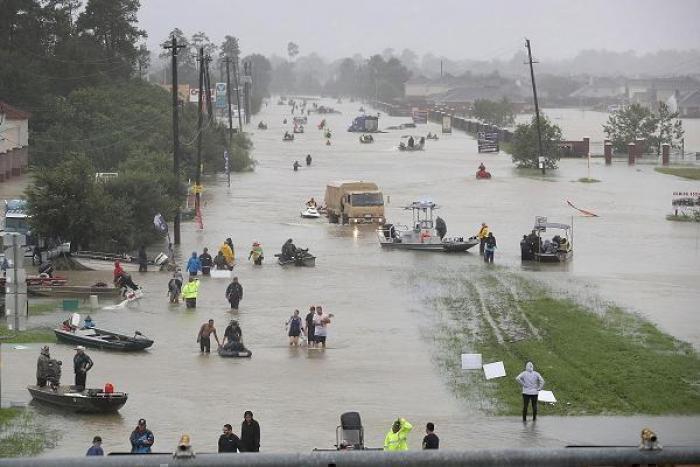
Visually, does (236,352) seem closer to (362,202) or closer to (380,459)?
(380,459)

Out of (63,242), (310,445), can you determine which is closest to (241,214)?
(63,242)

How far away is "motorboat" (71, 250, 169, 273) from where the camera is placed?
39.8m

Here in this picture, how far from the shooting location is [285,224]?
2185 inches

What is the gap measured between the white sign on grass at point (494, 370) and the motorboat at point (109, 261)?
15826mm

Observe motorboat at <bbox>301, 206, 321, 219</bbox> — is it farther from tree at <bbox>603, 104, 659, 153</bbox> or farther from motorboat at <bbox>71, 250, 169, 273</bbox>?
tree at <bbox>603, 104, 659, 153</bbox>

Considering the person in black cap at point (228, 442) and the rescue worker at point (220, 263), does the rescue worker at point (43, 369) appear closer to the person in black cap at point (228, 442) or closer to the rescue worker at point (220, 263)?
the person in black cap at point (228, 442)

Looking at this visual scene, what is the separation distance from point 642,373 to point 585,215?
33.9 meters

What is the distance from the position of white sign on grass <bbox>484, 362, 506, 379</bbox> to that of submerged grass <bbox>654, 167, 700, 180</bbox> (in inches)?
2278

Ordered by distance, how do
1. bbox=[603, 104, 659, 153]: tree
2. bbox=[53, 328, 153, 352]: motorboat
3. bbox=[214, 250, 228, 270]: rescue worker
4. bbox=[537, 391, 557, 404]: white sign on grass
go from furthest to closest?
1. bbox=[603, 104, 659, 153]: tree
2. bbox=[214, 250, 228, 270]: rescue worker
3. bbox=[53, 328, 153, 352]: motorboat
4. bbox=[537, 391, 557, 404]: white sign on grass

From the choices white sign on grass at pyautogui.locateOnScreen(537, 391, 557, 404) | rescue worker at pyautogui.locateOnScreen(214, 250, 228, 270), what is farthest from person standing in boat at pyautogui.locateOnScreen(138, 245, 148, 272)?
white sign on grass at pyautogui.locateOnScreen(537, 391, 557, 404)

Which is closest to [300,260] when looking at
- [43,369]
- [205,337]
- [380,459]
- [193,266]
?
[193,266]

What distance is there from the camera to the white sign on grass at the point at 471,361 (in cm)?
2702

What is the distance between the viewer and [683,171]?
287 feet

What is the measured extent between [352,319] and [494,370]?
7.21 metres
